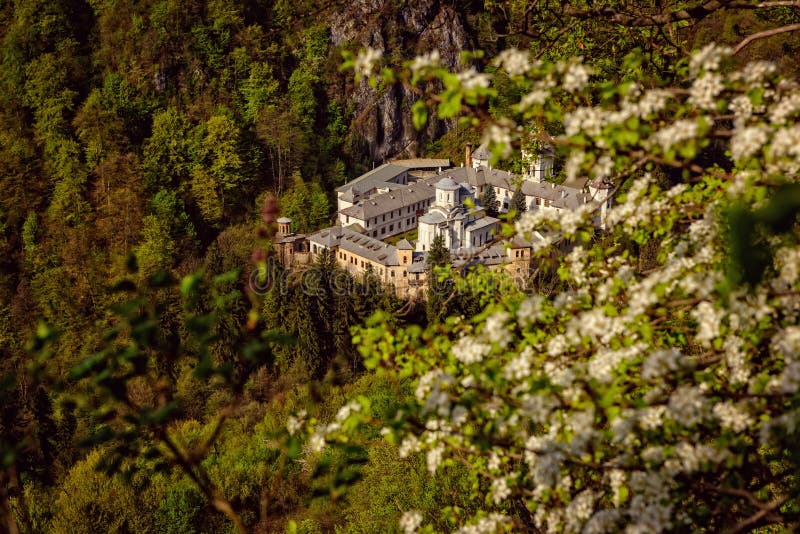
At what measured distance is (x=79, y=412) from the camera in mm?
38875

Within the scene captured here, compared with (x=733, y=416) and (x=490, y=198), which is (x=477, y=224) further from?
(x=733, y=416)

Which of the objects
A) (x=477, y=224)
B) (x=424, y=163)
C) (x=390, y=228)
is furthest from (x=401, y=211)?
(x=424, y=163)

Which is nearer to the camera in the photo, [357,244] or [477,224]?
[357,244]

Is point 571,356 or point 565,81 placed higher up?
point 565,81

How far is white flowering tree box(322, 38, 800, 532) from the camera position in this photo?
4.16 meters

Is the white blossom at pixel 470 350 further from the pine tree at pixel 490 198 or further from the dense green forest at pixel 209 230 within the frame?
the pine tree at pixel 490 198

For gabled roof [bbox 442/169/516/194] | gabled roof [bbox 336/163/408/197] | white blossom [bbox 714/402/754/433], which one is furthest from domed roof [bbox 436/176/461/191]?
white blossom [bbox 714/402/754/433]

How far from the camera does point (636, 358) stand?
4.43 m

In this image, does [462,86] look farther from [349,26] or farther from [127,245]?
[349,26]

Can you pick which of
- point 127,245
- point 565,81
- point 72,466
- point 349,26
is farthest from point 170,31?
point 565,81

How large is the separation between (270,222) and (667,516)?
2771 mm

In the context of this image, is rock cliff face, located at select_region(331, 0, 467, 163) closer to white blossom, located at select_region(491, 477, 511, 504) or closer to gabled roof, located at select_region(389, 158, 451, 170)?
gabled roof, located at select_region(389, 158, 451, 170)

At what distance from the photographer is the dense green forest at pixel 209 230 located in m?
6.59

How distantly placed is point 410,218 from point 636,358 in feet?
179
